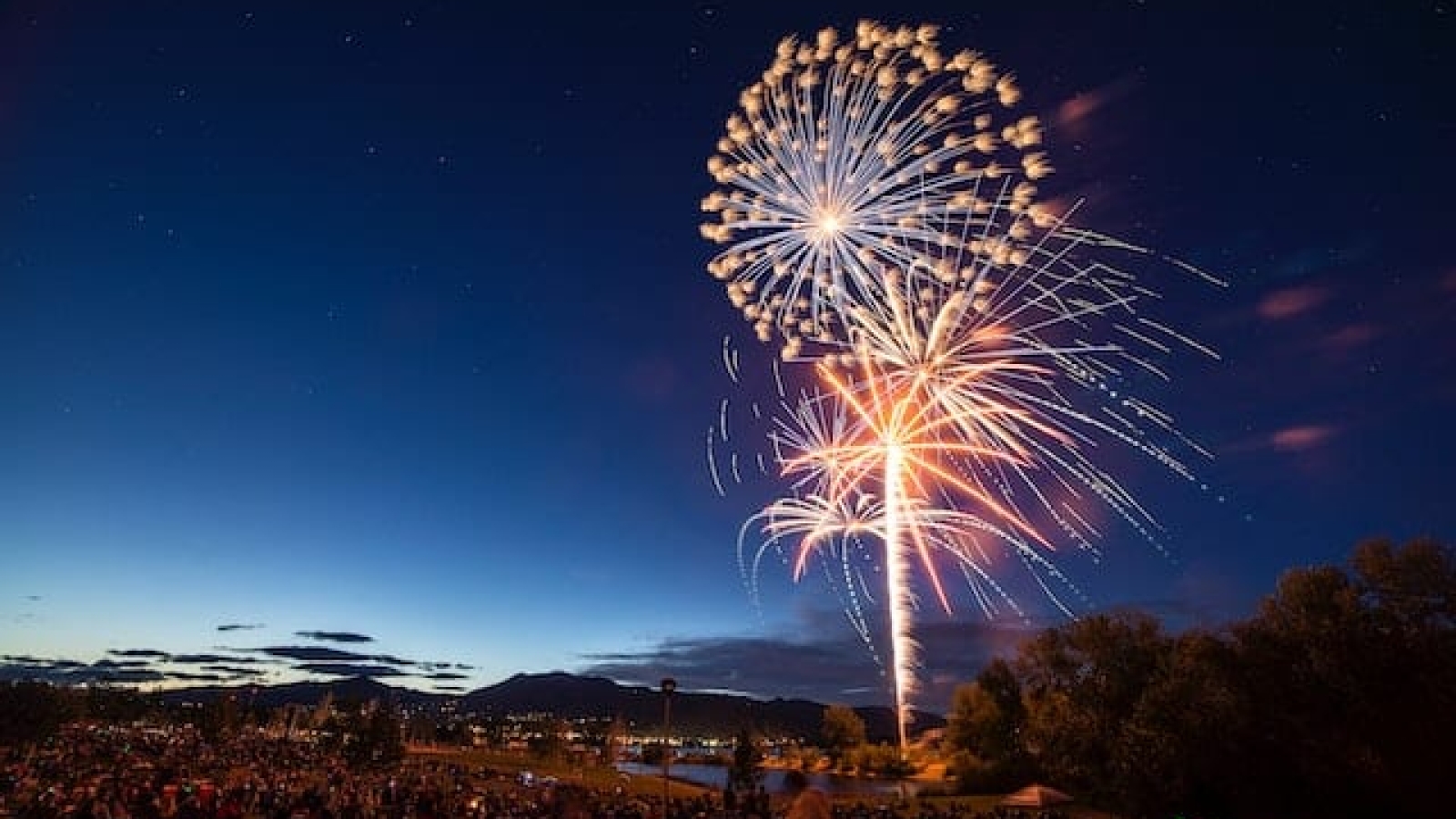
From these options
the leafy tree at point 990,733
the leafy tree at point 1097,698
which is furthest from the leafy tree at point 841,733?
the leafy tree at point 1097,698

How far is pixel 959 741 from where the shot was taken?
228 feet

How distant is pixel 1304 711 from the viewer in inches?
1550

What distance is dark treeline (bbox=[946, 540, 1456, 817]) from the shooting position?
36875mm

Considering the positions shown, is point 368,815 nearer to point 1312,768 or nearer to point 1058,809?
point 1058,809

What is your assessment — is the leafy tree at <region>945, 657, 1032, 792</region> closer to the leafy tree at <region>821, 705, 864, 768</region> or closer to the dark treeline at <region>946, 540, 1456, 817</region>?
the dark treeline at <region>946, 540, 1456, 817</region>

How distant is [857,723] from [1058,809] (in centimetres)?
7281

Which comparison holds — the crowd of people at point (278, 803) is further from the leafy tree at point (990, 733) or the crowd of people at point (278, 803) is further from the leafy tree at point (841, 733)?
the leafy tree at point (841, 733)

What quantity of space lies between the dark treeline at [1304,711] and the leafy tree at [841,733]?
65236mm

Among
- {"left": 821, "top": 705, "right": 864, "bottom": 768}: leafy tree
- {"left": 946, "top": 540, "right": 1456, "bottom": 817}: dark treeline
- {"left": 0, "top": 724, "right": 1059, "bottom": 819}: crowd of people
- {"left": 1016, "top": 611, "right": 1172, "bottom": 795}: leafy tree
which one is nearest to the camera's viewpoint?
{"left": 0, "top": 724, "right": 1059, "bottom": 819}: crowd of people

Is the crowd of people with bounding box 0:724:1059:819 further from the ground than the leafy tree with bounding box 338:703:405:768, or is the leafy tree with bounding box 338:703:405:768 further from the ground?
the crowd of people with bounding box 0:724:1059:819

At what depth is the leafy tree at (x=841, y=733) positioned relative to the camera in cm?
11050

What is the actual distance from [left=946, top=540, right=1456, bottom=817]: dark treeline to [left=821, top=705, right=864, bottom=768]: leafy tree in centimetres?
6524

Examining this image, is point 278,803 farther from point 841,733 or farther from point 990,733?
point 841,733

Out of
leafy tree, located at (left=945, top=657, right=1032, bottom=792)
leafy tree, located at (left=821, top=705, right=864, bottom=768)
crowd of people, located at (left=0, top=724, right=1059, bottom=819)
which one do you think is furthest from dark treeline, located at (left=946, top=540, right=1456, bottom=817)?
leafy tree, located at (left=821, top=705, right=864, bottom=768)
